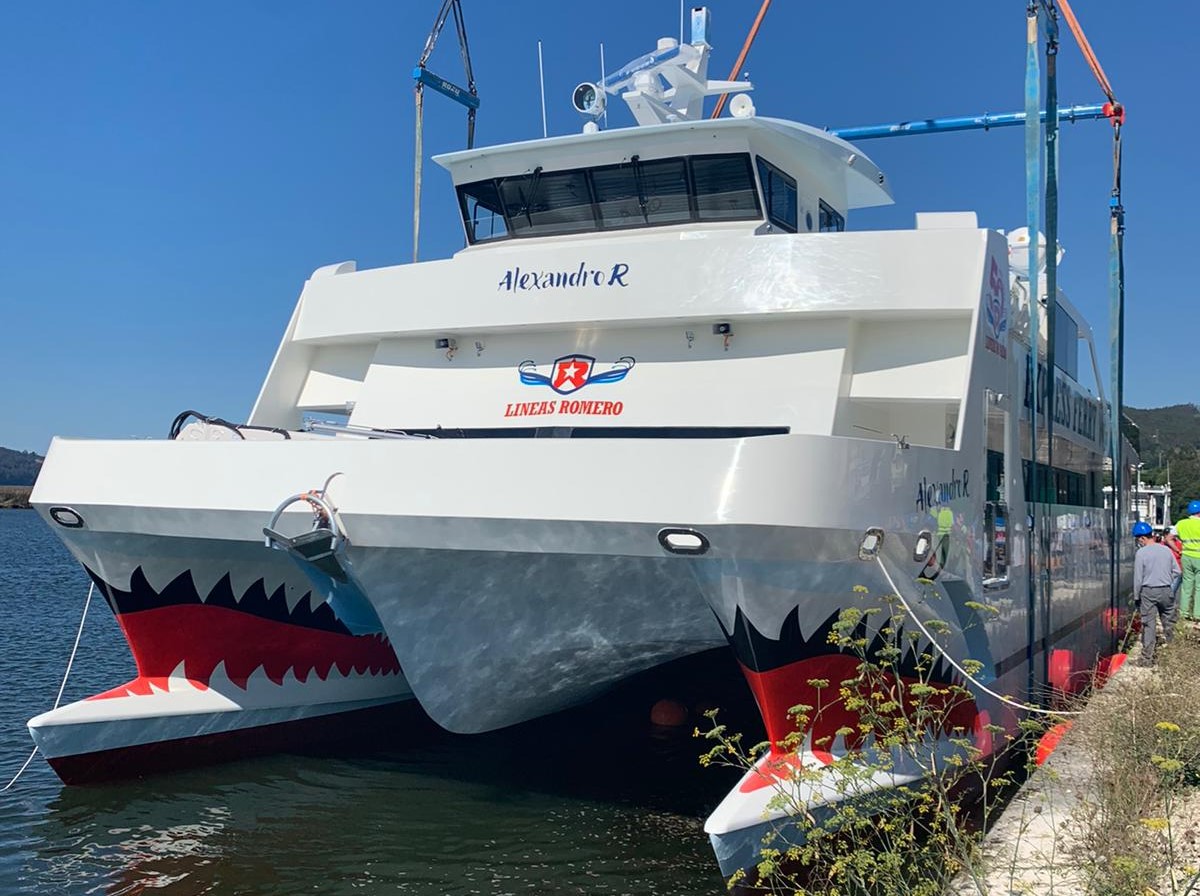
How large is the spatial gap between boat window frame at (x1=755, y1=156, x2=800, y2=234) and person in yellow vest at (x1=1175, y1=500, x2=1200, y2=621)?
5609 millimetres

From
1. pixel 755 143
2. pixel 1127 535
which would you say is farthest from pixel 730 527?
pixel 1127 535

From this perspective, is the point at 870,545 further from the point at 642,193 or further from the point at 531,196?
the point at 531,196

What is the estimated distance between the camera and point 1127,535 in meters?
19.6

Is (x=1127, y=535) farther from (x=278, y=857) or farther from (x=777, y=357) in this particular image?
(x=278, y=857)

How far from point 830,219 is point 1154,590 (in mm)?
5116

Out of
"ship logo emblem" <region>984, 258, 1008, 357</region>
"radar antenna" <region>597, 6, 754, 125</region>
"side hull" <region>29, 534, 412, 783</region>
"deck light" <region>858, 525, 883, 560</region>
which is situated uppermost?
"radar antenna" <region>597, 6, 754, 125</region>

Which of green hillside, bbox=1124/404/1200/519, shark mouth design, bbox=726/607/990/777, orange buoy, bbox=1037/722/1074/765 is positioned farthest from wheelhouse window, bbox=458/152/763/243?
green hillside, bbox=1124/404/1200/519

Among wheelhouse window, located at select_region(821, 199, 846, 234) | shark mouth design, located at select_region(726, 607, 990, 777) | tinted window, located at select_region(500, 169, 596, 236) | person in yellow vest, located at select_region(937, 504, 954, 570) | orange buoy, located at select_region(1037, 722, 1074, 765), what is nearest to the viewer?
shark mouth design, located at select_region(726, 607, 990, 777)

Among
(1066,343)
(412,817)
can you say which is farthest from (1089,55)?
(412,817)

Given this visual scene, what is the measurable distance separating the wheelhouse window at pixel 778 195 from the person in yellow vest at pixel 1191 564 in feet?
18.6

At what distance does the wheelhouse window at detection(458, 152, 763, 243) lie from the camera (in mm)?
9281

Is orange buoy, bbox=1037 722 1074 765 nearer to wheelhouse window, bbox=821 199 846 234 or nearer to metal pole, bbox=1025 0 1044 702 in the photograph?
metal pole, bbox=1025 0 1044 702

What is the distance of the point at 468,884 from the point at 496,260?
4477 mm

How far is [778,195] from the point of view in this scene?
9578mm
